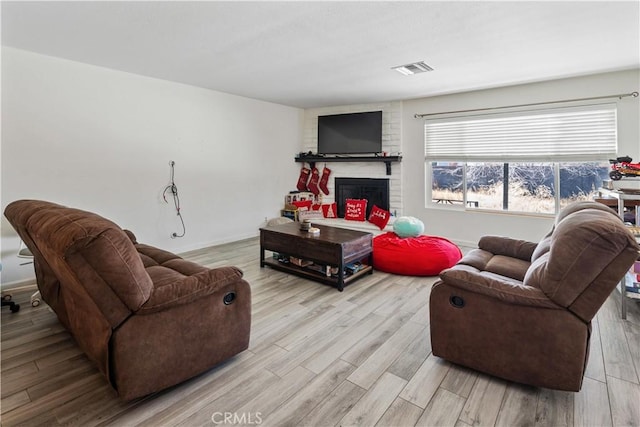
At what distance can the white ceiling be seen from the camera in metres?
2.42

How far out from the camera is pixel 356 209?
5867 millimetres

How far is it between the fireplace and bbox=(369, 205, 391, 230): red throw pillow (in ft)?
1.15

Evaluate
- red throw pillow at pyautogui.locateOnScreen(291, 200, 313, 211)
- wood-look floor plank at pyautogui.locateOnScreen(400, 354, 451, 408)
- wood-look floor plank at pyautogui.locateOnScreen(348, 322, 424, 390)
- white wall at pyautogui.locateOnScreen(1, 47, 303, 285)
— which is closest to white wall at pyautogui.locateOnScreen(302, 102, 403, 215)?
red throw pillow at pyautogui.locateOnScreen(291, 200, 313, 211)

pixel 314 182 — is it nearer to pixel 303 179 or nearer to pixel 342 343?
pixel 303 179

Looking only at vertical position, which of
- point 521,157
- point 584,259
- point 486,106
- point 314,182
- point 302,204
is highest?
A: point 486,106

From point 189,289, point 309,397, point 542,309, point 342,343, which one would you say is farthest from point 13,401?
point 542,309

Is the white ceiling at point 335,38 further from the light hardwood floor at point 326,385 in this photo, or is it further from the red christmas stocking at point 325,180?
the light hardwood floor at point 326,385

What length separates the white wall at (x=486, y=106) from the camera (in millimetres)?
3865

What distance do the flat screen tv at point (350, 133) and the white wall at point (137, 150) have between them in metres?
0.78

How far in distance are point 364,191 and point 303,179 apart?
1309 millimetres

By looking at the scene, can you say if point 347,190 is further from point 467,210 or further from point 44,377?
point 44,377

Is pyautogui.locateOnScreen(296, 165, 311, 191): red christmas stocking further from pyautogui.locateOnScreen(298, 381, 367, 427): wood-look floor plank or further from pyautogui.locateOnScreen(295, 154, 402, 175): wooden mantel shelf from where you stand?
pyautogui.locateOnScreen(298, 381, 367, 427): wood-look floor plank

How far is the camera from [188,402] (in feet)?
5.60

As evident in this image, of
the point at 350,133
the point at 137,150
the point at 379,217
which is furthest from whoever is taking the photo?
the point at 350,133
